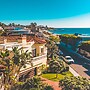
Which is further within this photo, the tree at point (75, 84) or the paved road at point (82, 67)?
the paved road at point (82, 67)

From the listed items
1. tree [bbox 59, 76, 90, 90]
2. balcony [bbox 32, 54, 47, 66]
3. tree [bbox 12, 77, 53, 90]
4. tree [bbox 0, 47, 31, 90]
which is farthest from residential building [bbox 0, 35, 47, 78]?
tree [bbox 59, 76, 90, 90]

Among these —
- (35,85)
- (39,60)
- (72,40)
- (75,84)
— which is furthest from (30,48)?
(72,40)

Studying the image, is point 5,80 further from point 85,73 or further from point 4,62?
point 85,73

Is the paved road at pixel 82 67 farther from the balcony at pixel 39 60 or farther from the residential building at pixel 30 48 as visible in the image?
the residential building at pixel 30 48

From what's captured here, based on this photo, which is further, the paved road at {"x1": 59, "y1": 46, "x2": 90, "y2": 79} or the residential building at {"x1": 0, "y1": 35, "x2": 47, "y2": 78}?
the paved road at {"x1": 59, "y1": 46, "x2": 90, "y2": 79}

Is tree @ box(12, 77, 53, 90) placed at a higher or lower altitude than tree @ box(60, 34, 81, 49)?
higher

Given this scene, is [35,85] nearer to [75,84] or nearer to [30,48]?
[75,84]

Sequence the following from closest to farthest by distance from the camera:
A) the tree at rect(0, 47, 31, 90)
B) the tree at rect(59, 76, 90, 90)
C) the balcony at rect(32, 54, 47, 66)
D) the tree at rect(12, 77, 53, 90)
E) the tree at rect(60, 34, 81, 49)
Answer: the tree at rect(59, 76, 90, 90)
the tree at rect(12, 77, 53, 90)
the tree at rect(0, 47, 31, 90)
the balcony at rect(32, 54, 47, 66)
the tree at rect(60, 34, 81, 49)

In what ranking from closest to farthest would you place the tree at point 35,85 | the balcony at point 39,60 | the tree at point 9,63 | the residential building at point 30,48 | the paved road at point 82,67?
the tree at point 35,85, the tree at point 9,63, the residential building at point 30,48, the balcony at point 39,60, the paved road at point 82,67

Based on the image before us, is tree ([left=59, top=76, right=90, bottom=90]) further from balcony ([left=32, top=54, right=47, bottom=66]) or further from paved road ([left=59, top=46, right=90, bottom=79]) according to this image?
paved road ([left=59, top=46, right=90, bottom=79])

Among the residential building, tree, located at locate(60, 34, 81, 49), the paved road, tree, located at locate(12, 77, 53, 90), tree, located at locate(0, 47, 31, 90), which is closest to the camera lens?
tree, located at locate(12, 77, 53, 90)

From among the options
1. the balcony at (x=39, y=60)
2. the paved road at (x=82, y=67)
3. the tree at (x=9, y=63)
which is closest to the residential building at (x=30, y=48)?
the balcony at (x=39, y=60)

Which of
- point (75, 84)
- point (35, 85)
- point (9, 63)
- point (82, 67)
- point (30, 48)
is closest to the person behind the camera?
point (75, 84)

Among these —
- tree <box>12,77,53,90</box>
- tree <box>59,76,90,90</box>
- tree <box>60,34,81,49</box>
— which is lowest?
tree <box>60,34,81,49</box>
